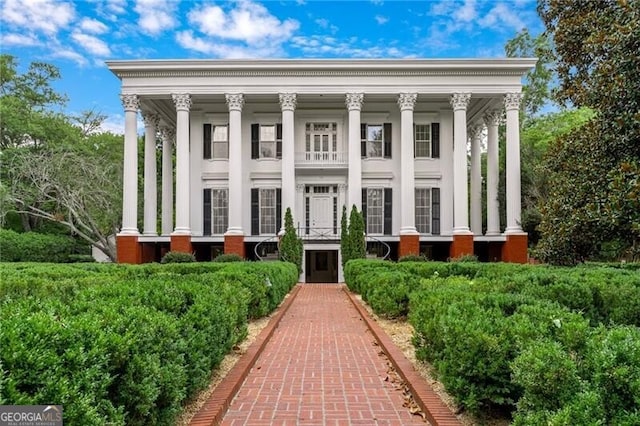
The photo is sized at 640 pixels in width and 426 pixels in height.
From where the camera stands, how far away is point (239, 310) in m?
7.98

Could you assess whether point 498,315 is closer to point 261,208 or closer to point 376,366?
point 376,366

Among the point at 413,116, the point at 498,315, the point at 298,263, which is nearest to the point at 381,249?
the point at 298,263

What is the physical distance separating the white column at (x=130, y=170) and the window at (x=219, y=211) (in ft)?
14.0

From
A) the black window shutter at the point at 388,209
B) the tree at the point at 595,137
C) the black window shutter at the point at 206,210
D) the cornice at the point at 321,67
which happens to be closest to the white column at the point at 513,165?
the cornice at the point at 321,67

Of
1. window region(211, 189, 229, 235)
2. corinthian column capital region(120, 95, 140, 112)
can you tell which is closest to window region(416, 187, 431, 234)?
window region(211, 189, 229, 235)

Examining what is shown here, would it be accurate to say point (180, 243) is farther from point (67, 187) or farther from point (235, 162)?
point (67, 187)

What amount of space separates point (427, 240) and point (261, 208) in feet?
30.4

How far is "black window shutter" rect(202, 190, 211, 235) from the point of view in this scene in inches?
1168

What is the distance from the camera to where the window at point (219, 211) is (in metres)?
29.7

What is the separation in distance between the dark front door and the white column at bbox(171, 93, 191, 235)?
6518mm

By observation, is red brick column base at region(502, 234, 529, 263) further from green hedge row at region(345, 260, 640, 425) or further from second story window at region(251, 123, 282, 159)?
green hedge row at region(345, 260, 640, 425)

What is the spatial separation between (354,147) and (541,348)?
23.9m

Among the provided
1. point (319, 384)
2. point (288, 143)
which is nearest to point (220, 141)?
point (288, 143)

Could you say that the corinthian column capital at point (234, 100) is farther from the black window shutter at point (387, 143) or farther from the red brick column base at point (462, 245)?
the red brick column base at point (462, 245)
